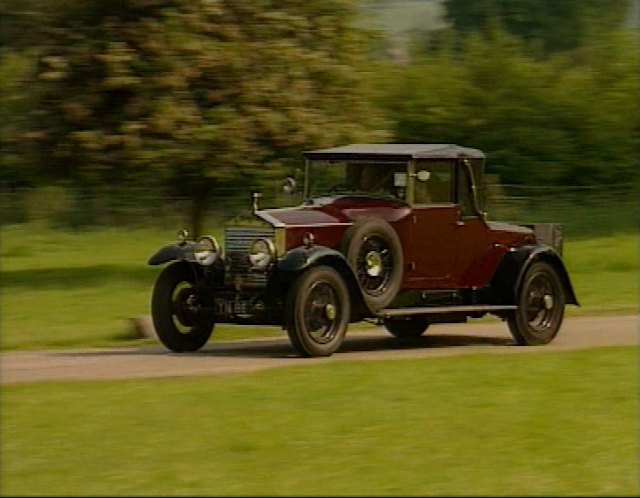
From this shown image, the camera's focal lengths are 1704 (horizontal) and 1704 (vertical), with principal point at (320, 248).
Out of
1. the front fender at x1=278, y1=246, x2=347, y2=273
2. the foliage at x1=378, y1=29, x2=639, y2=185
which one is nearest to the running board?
the front fender at x1=278, y1=246, x2=347, y2=273

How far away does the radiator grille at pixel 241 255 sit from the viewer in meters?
16.7

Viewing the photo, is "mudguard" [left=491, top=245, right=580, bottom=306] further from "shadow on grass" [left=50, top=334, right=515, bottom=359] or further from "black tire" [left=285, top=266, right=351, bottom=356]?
"black tire" [left=285, top=266, right=351, bottom=356]

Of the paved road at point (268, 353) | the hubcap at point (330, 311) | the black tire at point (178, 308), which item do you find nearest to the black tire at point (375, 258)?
the hubcap at point (330, 311)

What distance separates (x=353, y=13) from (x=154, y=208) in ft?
23.1

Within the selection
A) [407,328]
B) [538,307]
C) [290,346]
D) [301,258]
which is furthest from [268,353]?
[538,307]

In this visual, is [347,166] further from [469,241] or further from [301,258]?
[301,258]

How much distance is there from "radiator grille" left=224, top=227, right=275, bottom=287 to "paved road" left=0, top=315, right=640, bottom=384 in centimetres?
76

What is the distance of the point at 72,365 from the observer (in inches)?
631

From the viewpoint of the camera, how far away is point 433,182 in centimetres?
1794

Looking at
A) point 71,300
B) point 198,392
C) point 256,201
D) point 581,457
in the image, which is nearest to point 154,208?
point 71,300

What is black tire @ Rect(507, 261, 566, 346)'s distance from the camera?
60.1 ft

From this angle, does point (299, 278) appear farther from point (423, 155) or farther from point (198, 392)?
point (198, 392)

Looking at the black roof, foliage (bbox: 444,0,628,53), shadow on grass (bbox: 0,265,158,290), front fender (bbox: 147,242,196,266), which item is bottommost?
shadow on grass (bbox: 0,265,158,290)

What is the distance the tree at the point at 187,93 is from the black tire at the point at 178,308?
33.8ft
